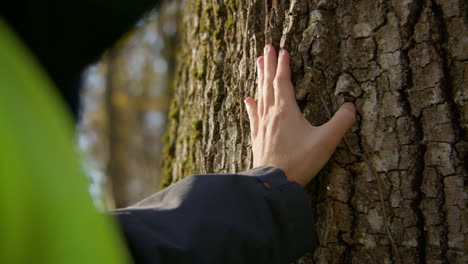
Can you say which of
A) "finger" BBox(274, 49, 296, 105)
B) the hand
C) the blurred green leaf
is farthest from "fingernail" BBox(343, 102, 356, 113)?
the blurred green leaf

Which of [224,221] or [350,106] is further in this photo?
[350,106]

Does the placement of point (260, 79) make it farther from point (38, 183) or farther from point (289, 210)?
point (38, 183)

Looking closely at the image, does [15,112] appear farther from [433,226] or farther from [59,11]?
[433,226]

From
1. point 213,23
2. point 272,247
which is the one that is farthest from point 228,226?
point 213,23

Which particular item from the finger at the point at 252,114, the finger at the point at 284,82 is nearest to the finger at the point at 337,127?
the finger at the point at 284,82

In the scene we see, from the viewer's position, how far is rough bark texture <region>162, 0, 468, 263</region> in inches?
53.5

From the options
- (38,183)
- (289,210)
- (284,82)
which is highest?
(284,82)

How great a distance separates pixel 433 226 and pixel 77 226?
129cm

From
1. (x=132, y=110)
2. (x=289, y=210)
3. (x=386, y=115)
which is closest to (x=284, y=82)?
(x=386, y=115)

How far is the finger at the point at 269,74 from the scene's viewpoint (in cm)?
157

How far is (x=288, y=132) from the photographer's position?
1.43 metres

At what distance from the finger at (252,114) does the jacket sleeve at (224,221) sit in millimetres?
287

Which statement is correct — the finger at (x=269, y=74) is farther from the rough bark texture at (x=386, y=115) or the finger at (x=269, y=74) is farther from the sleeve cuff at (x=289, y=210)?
the sleeve cuff at (x=289, y=210)

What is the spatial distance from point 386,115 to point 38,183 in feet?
4.23
